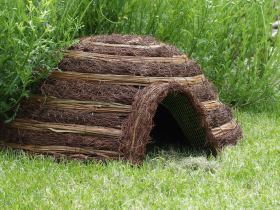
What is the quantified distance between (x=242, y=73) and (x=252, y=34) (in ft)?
2.17

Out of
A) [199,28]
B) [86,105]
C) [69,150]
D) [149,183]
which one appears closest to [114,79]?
[86,105]

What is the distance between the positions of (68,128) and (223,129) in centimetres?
160

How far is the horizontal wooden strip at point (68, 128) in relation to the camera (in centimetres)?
288

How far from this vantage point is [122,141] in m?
2.83

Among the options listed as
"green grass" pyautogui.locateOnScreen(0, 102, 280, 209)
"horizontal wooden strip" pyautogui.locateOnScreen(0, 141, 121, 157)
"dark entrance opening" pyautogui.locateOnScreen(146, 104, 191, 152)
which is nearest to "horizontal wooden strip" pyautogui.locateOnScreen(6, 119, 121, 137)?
"horizontal wooden strip" pyautogui.locateOnScreen(0, 141, 121, 157)

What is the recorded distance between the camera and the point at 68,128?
2.93 metres

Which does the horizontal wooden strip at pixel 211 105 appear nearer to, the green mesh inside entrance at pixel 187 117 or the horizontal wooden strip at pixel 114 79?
the green mesh inside entrance at pixel 187 117

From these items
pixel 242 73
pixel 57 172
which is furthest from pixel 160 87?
pixel 242 73

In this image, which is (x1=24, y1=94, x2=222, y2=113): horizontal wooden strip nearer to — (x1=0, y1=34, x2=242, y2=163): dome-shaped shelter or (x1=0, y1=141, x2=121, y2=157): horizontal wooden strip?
(x1=0, y1=34, x2=242, y2=163): dome-shaped shelter

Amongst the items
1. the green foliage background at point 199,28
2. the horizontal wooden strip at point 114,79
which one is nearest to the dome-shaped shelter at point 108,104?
the horizontal wooden strip at point 114,79

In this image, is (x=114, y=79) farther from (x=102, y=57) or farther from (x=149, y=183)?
(x=149, y=183)

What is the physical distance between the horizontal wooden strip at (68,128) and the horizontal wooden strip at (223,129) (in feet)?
3.48

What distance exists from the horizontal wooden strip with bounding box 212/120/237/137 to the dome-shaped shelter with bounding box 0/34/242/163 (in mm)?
16

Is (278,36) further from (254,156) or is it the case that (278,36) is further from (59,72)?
(59,72)
